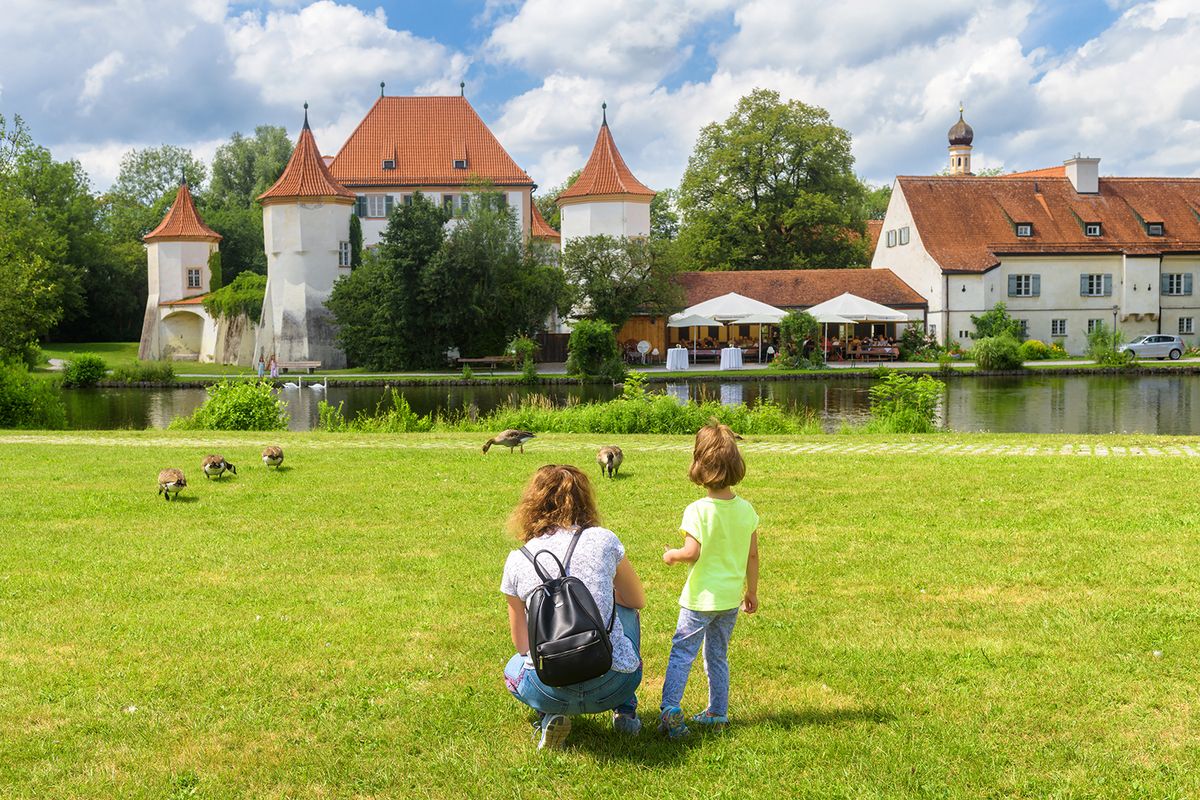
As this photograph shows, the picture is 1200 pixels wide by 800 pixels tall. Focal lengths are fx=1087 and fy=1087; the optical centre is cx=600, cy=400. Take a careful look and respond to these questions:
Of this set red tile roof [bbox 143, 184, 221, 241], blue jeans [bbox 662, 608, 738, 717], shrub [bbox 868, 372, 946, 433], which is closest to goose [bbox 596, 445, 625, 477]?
blue jeans [bbox 662, 608, 738, 717]

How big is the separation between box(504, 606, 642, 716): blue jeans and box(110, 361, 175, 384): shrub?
39714mm

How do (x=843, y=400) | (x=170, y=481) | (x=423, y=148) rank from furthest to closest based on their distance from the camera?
1. (x=423, y=148)
2. (x=843, y=400)
3. (x=170, y=481)

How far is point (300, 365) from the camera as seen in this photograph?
4891 cm

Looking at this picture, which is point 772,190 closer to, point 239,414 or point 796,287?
point 796,287

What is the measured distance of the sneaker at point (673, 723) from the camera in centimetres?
475

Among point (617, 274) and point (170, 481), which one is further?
point (617, 274)

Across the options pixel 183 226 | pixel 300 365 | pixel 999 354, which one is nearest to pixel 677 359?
pixel 999 354

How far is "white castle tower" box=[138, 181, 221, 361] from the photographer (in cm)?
5716

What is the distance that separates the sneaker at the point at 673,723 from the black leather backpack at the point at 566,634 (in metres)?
0.66

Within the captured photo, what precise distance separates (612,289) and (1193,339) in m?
29.5

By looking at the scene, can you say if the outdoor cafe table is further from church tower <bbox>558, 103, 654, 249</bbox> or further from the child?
the child

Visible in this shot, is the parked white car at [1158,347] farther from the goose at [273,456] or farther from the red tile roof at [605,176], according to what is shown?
the goose at [273,456]

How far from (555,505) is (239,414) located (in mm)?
18103

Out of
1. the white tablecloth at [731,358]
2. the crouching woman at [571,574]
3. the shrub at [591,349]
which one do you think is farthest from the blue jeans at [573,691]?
the white tablecloth at [731,358]
